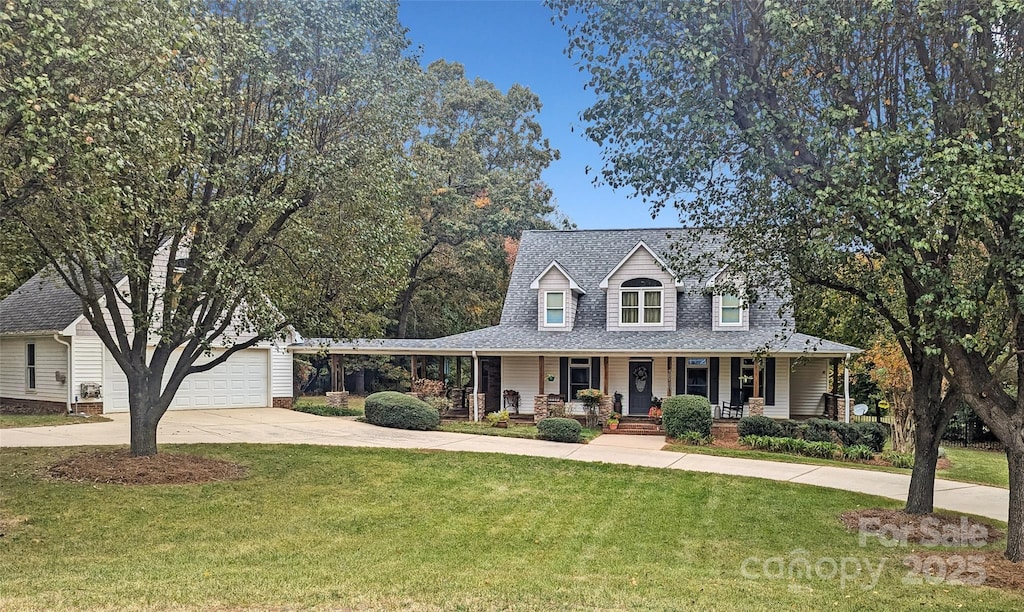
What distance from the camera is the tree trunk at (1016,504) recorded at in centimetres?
789

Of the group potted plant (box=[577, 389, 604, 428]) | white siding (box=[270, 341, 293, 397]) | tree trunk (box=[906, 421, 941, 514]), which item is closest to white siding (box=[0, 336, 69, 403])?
white siding (box=[270, 341, 293, 397])

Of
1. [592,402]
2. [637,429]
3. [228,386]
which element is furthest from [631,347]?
[228,386]

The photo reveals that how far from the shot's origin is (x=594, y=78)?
9.30m

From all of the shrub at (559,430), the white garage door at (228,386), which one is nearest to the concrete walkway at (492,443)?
the shrub at (559,430)

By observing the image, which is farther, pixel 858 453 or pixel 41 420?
pixel 41 420

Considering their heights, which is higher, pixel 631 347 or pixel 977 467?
pixel 631 347

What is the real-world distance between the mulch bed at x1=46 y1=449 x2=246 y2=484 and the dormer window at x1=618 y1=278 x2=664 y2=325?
1385 cm

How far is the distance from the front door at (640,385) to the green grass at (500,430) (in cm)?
286

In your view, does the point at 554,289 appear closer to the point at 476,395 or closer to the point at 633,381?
the point at 633,381

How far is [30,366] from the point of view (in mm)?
22578

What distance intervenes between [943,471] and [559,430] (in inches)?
329

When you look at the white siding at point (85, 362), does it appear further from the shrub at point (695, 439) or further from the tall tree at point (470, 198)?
the shrub at point (695, 439)

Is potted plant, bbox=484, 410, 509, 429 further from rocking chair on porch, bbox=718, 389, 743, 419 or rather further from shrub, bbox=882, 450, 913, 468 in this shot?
shrub, bbox=882, 450, 913, 468

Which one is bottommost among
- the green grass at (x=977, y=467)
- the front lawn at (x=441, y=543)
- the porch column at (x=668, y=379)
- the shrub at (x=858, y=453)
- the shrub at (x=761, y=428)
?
the green grass at (x=977, y=467)
